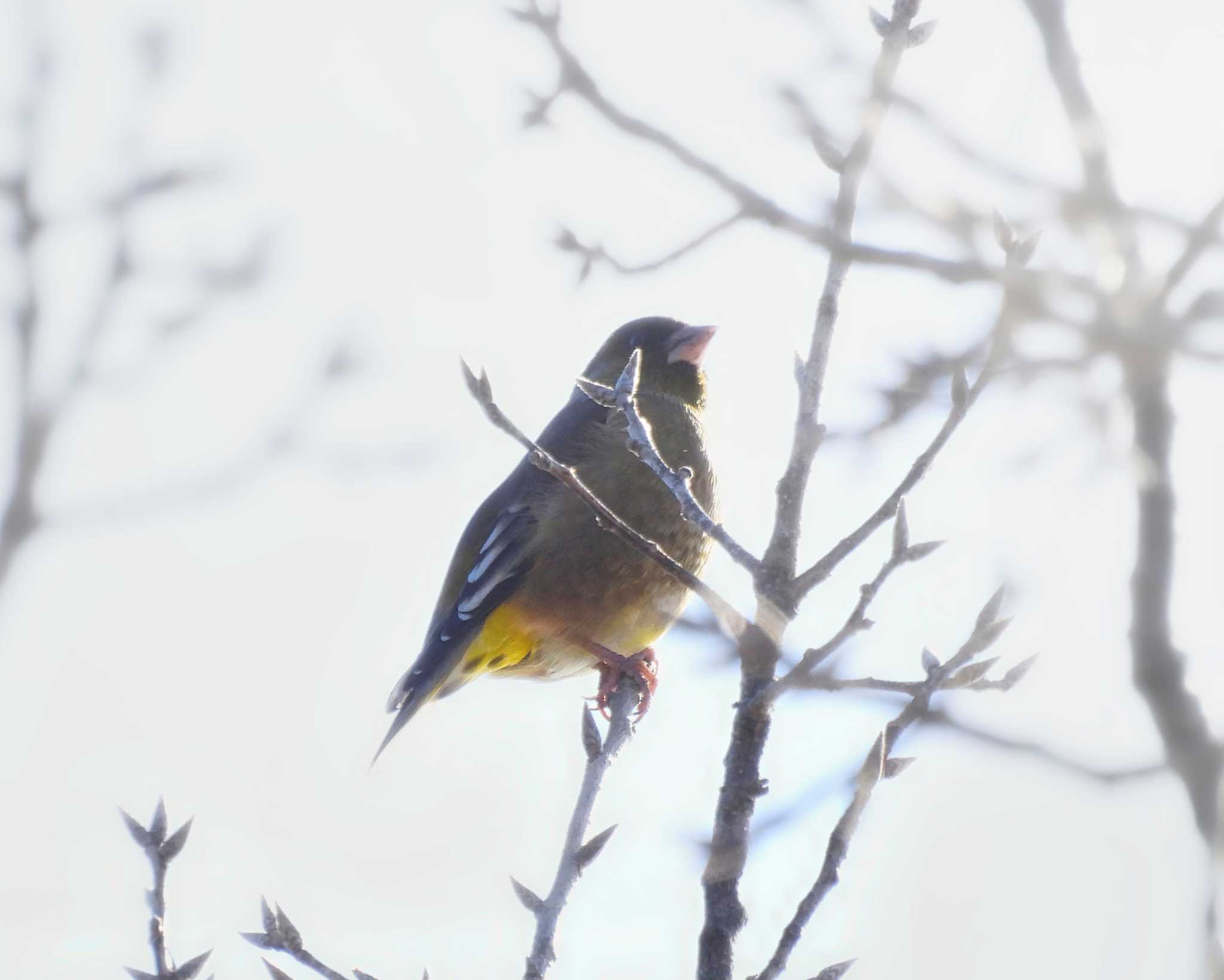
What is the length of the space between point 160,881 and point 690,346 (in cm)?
444

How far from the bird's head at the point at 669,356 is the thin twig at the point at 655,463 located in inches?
130

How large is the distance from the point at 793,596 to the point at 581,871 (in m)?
0.60

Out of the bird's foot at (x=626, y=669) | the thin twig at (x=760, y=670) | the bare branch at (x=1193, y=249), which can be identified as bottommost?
the thin twig at (x=760, y=670)

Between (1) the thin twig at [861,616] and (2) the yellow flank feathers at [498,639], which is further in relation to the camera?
(2) the yellow flank feathers at [498,639]

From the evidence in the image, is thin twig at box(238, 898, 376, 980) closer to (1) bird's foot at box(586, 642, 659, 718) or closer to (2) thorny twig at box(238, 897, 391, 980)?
(2) thorny twig at box(238, 897, 391, 980)

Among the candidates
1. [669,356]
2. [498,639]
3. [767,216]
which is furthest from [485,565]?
[767,216]

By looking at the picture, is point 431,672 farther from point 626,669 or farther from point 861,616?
point 861,616

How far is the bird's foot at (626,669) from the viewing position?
17.7ft

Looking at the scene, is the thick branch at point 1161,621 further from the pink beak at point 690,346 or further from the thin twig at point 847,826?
the pink beak at point 690,346

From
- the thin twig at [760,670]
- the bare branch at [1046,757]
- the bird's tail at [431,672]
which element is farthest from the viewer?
the bird's tail at [431,672]

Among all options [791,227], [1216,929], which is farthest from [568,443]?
[1216,929]

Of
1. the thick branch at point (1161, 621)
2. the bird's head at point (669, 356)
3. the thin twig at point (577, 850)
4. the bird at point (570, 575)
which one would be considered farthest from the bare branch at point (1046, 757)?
the bird's head at point (669, 356)

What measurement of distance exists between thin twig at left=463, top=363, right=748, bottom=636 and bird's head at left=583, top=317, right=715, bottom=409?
352cm

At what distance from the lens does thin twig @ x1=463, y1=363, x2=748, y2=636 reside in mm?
A: 2439
